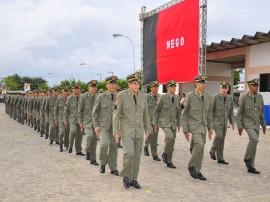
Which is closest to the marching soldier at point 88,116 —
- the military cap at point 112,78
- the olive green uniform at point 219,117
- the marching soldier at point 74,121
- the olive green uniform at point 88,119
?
the olive green uniform at point 88,119

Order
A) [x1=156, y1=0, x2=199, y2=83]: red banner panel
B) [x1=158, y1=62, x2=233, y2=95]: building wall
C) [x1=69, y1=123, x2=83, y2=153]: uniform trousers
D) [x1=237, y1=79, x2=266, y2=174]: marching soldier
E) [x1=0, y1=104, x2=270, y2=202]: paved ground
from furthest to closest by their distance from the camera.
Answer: [x1=158, y1=62, x2=233, y2=95]: building wall < [x1=156, y1=0, x2=199, y2=83]: red banner panel < [x1=69, y1=123, x2=83, y2=153]: uniform trousers < [x1=237, y1=79, x2=266, y2=174]: marching soldier < [x1=0, y1=104, x2=270, y2=202]: paved ground

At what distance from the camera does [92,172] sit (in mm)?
7676

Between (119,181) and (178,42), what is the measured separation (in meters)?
14.3

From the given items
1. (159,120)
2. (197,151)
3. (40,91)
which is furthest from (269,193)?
(40,91)

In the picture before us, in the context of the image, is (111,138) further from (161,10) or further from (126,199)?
(161,10)

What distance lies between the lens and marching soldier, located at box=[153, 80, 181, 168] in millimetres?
8414

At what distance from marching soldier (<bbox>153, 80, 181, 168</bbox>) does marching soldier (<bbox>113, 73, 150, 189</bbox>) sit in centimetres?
200

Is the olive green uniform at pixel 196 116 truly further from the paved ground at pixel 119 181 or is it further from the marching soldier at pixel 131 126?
the marching soldier at pixel 131 126

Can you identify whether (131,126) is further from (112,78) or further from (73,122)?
(73,122)

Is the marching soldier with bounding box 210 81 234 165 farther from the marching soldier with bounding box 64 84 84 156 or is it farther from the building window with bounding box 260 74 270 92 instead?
the building window with bounding box 260 74 270 92

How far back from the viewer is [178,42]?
19984mm

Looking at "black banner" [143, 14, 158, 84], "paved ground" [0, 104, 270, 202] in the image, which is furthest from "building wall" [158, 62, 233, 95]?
"paved ground" [0, 104, 270, 202]

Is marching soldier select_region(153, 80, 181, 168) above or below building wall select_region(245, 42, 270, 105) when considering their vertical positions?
below

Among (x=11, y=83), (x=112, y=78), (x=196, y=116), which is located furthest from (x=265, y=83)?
(x=11, y=83)
